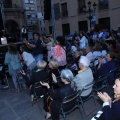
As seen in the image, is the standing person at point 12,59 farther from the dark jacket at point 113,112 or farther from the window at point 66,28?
the window at point 66,28

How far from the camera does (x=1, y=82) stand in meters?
6.63

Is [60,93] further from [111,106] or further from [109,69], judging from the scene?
[109,69]

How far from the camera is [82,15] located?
2441 cm

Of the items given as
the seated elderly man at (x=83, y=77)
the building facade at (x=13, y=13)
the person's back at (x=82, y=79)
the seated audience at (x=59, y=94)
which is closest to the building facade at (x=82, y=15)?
the building facade at (x=13, y=13)

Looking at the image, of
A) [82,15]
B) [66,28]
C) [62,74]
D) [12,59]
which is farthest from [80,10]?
[62,74]

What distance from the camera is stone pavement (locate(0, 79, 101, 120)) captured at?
3.97m

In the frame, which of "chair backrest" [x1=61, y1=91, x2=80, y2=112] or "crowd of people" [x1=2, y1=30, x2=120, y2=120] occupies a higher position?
"crowd of people" [x1=2, y1=30, x2=120, y2=120]

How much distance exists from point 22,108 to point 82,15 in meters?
21.3

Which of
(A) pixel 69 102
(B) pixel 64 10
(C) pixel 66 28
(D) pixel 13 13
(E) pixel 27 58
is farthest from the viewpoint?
(D) pixel 13 13

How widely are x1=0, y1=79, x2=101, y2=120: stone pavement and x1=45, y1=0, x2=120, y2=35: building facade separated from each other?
50.0 feet

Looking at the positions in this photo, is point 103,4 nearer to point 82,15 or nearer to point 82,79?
point 82,15

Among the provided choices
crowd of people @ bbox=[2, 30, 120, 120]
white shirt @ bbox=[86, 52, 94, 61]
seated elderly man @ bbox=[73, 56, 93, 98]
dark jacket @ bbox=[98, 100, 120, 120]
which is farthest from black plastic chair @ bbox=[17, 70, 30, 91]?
dark jacket @ bbox=[98, 100, 120, 120]

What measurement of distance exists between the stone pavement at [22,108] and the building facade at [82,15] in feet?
50.0

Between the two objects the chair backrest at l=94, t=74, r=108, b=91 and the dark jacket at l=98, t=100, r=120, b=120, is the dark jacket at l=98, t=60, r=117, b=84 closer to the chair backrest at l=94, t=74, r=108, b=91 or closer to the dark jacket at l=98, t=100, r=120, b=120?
the chair backrest at l=94, t=74, r=108, b=91
